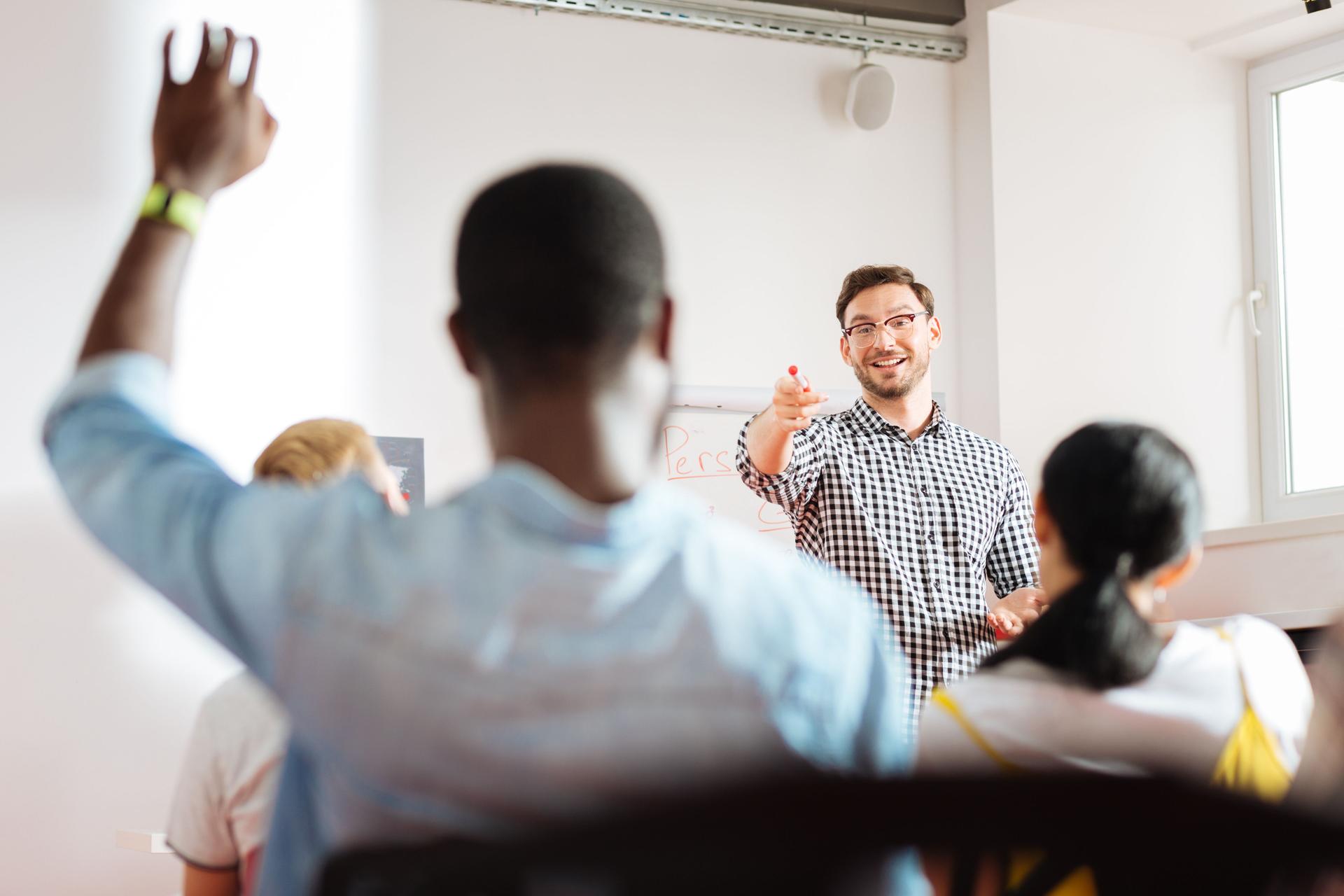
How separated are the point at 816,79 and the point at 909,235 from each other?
1.86 ft

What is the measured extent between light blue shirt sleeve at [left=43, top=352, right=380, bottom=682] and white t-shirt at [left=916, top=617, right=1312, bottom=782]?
580 mm

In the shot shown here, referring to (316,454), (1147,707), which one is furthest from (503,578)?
(316,454)

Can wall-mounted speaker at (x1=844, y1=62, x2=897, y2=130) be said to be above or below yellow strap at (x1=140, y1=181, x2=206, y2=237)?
above

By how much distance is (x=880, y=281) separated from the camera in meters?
3.12

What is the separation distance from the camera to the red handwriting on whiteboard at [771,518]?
388 cm

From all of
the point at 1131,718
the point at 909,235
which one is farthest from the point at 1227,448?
the point at 1131,718

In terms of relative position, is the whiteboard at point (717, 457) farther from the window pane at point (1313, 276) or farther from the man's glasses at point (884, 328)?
the window pane at point (1313, 276)

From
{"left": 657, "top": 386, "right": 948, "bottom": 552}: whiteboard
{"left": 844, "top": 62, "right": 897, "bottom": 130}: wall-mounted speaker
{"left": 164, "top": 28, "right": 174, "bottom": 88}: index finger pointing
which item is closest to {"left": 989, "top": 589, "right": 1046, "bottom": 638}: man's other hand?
{"left": 657, "top": 386, "right": 948, "bottom": 552}: whiteboard

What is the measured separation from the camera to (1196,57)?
4352 millimetres

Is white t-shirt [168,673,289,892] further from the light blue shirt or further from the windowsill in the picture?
the windowsill

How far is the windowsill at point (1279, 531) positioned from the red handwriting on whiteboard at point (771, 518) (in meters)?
1.15

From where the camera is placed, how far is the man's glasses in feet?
10.0

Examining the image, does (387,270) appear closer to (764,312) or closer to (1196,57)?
(764,312)

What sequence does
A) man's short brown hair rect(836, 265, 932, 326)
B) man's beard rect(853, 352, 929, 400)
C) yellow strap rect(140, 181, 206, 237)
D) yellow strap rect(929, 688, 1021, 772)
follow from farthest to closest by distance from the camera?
man's short brown hair rect(836, 265, 932, 326) → man's beard rect(853, 352, 929, 400) → yellow strap rect(929, 688, 1021, 772) → yellow strap rect(140, 181, 206, 237)
